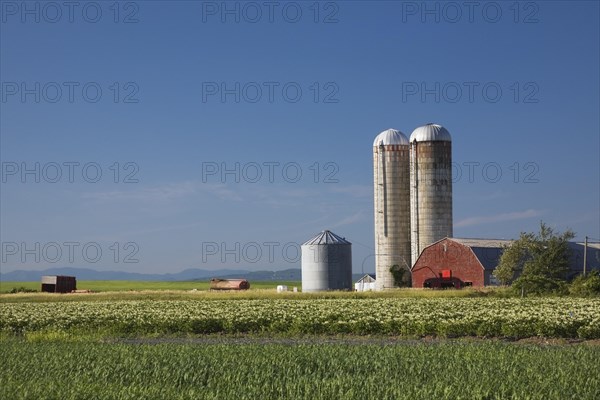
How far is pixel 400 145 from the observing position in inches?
3039

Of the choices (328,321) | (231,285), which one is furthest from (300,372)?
(231,285)

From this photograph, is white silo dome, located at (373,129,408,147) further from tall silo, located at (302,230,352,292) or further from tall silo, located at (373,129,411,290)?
tall silo, located at (302,230,352,292)

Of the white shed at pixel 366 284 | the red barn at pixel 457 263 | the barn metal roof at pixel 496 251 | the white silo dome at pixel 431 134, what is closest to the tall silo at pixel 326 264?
the white shed at pixel 366 284

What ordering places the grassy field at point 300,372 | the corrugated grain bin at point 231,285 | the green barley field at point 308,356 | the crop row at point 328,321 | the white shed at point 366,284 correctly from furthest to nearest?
the corrugated grain bin at point 231,285
the white shed at point 366,284
the crop row at point 328,321
the green barley field at point 308,356
the grassy field at point 300,372

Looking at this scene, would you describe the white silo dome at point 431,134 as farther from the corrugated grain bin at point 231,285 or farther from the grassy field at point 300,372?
the grassy field at point 300,372

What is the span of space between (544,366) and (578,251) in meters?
59.4

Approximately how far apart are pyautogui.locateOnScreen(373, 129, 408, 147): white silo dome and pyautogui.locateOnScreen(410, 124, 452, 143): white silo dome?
1544 millimetres

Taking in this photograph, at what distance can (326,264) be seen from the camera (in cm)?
7338

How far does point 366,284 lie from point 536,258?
64.1ft

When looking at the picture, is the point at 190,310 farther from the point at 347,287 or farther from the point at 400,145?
the point at 400,145

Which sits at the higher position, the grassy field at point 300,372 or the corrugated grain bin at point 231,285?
the grassy field at point 300,372

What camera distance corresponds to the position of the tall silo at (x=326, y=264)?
73.1m

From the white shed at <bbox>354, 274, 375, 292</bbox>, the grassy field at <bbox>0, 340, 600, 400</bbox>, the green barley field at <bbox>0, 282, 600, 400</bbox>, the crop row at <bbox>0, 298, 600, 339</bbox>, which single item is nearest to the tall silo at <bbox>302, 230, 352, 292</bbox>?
the white shed at <bbox>354, 274, 375, 292</bbox>

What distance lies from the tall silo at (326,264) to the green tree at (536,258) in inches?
555
